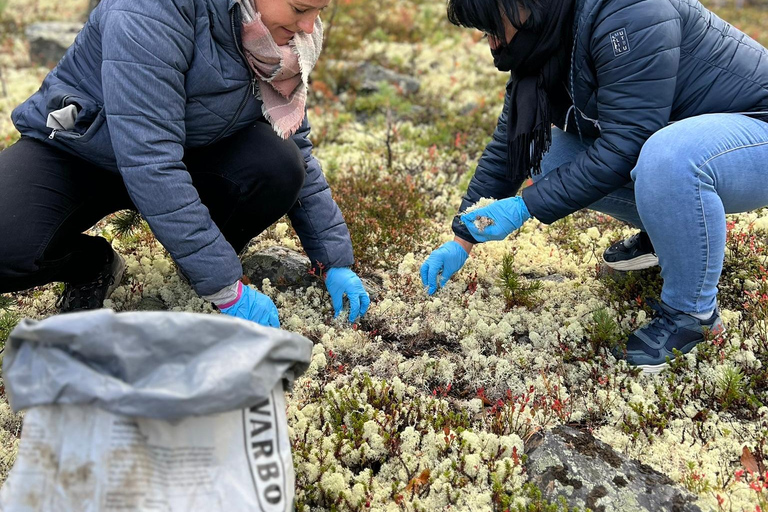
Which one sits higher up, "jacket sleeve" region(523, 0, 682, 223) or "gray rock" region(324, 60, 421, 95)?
"jacket sleeve" region(523, 0, 682, 223)

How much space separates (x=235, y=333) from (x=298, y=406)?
4.28 ft

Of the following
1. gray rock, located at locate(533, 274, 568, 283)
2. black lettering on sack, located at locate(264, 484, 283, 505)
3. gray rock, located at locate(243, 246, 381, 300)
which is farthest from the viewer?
Answer: gray rock, located at locate(533, 274, 568, 283)

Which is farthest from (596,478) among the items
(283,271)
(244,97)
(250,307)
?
(244,97)

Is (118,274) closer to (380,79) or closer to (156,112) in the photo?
(156,112)

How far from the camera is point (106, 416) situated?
174cm

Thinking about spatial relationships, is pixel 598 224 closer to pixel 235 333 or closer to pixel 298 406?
pixel 298 406

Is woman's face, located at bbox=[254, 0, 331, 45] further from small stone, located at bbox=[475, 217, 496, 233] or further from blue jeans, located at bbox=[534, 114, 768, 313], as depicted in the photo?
blue jeans, located at bbox=[534, 114, 768, 313]

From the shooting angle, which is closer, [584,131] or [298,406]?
[298,406]

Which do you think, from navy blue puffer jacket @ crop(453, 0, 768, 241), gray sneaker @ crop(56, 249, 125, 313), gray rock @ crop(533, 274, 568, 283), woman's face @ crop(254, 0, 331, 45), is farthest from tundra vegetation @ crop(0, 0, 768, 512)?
woman's face @ crop(254, 0, 331, 45)

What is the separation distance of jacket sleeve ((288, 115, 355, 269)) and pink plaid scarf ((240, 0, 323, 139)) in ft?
1.14

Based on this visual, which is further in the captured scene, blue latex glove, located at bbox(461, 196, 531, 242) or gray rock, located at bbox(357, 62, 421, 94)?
gray rock, located at bbox(357, 62, 421, 94)

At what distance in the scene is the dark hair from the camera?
9.45 ft

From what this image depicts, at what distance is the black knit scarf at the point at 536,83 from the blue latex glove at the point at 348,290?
1.03 meters

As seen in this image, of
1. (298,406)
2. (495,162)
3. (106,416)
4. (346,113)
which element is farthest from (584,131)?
(346,113)
